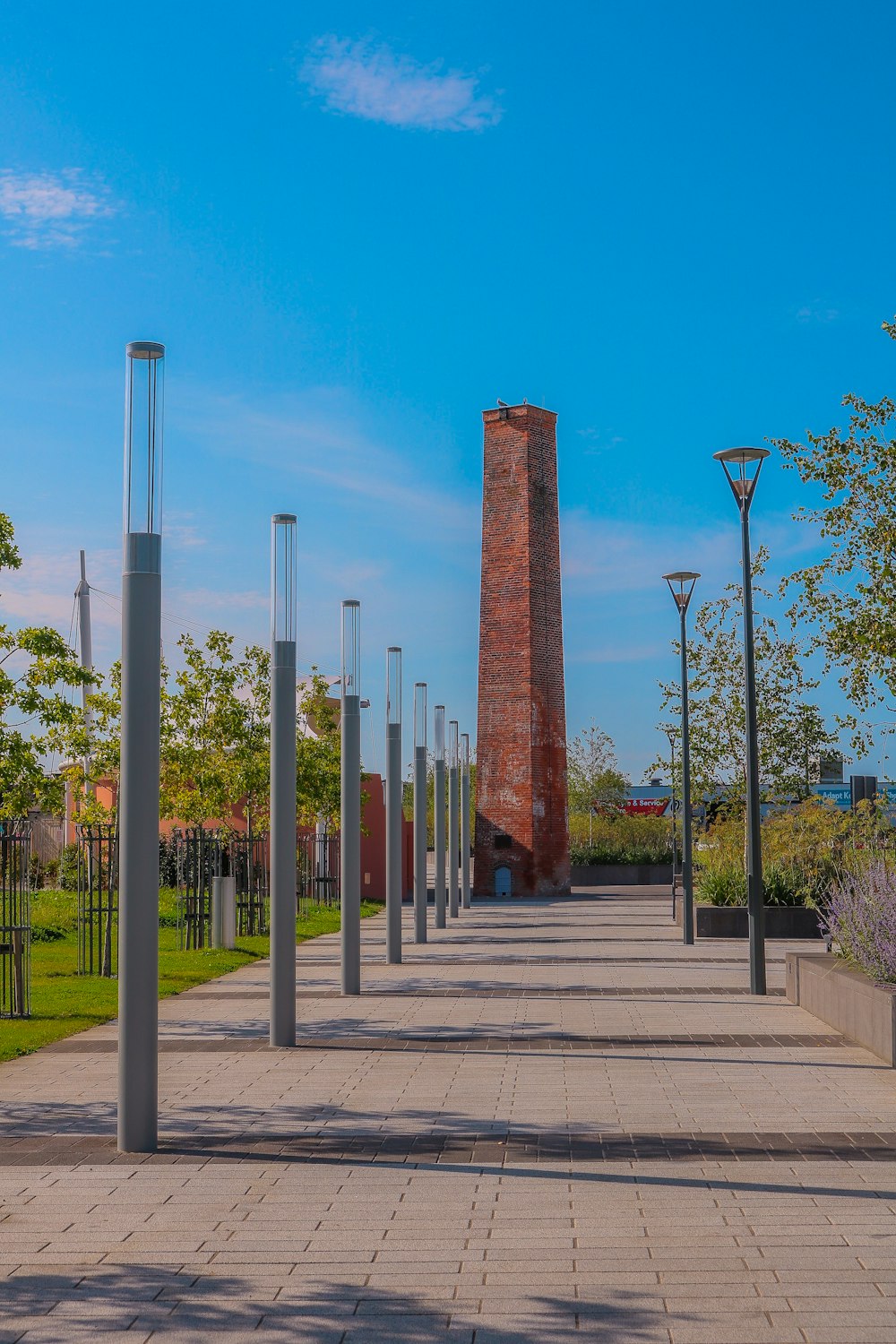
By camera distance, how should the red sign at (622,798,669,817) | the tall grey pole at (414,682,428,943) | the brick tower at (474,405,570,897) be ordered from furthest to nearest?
the red sign at (622,798,669,817), the brick tower at (474,405,570,897), the tall grey pole at (414,682,428,943)

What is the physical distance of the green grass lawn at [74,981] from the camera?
497 inches

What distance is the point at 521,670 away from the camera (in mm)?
42781

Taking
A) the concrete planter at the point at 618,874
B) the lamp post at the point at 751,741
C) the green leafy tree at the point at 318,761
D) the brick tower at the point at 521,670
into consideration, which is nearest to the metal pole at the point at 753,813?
the lamp post at the point at 751,741

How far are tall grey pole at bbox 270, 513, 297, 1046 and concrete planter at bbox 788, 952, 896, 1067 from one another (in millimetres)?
4406

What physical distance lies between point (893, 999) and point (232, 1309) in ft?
21.2

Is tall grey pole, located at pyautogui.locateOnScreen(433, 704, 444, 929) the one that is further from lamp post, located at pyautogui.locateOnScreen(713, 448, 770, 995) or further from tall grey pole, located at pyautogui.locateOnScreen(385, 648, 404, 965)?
lamp post, located at pyautogui.locateOnScreen(713, 448, 770, 995)

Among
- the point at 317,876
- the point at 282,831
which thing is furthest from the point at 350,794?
the point at 317,876

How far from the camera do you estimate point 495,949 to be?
21.4m

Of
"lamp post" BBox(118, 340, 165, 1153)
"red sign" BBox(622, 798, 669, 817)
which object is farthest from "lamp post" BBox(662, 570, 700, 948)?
"red sign" BBox(622, 798, 669, 817)

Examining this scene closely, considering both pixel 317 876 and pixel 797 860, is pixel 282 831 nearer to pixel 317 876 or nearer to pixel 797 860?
pixel 797 860

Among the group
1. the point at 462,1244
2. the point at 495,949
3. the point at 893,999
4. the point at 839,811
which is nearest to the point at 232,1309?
the point at 462,1244

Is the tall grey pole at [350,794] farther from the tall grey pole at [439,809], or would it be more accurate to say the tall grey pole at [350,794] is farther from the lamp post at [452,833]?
the lamp post at [452,833]

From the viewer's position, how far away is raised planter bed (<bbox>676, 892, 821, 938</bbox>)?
72.9 feet

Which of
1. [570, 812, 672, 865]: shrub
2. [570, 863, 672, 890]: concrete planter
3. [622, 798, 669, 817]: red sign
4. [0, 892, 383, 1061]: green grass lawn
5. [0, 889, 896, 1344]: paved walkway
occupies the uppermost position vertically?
[622, 798, 669, 817]: red sign
